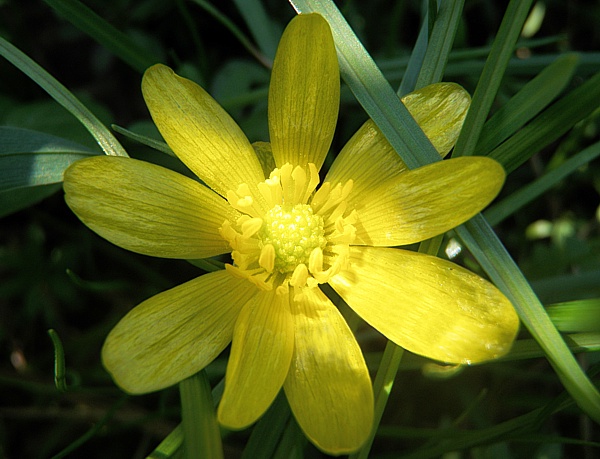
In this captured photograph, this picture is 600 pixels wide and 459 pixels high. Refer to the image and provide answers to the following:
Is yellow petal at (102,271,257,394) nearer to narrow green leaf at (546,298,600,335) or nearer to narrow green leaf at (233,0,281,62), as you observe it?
narrow green leaf at (546,298,600,335)

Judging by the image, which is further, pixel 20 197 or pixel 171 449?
pixel 20 197

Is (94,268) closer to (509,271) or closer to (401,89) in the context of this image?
(401,89)

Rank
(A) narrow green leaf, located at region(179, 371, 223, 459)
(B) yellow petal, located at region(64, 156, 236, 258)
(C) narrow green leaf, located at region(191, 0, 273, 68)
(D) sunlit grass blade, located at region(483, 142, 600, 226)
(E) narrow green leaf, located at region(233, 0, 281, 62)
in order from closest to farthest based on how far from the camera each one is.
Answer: (A) narrow green leaf, located at region(179, 371, 223, 459) < (B) yellow petal, located at region(64, 156, 236, 258) < (D) sunlit grass blade, located at region(483, 142, 600, 226) < (C) narrow green leaf, located at region(191, 0, 273, 68) < (E) narrow green leaf, located at region(233, 0, 281, 62)

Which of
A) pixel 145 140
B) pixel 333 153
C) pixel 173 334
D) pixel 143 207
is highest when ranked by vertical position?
pixel 333 153

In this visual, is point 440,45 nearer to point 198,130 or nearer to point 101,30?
point 198,130

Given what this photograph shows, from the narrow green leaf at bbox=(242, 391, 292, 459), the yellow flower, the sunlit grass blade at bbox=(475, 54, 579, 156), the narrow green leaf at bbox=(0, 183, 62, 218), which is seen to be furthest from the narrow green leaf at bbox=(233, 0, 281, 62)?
the narrow green leaf at bbox=(242, 391, 292, 459)

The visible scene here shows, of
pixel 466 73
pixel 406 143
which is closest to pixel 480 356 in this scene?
pixel 406 143

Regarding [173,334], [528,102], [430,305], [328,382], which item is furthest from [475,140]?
[173,334]

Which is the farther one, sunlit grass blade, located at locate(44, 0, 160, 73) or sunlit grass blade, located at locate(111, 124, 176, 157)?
sunlit grass blade, located at locate(44, 0, 160, 73)
